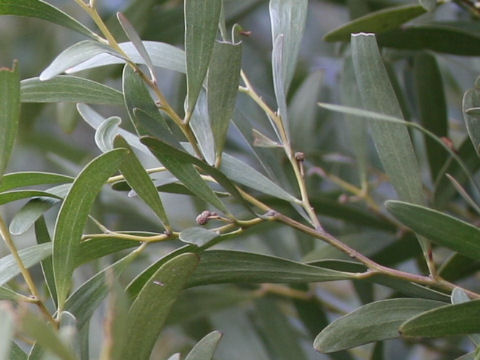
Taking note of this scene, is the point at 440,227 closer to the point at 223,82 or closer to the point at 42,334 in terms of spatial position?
the point at 223,82

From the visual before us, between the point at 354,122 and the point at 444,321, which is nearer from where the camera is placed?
the point at 444,321

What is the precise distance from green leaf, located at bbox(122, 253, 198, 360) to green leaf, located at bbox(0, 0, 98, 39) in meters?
0.15

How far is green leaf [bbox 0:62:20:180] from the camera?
40 centimetres

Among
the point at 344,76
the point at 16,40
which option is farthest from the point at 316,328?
the point at 16,40

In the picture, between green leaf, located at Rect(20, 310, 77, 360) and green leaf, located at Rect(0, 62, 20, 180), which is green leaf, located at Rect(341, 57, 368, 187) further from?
green leaf, located at Rect(20, 310, 77, 360)

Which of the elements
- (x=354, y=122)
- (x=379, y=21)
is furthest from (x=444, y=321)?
(x=354, y=122)

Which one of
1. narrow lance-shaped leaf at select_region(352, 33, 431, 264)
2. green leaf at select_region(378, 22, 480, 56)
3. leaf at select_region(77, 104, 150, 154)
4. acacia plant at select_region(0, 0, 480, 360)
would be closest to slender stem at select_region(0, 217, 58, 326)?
acacia plant at select_region(0, 0, 480, 360)

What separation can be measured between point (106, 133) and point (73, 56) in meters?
0.05

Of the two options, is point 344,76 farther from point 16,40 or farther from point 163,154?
point 16,40

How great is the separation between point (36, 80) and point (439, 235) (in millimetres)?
246

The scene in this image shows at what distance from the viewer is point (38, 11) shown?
0.45 m

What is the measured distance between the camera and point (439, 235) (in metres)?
0.45

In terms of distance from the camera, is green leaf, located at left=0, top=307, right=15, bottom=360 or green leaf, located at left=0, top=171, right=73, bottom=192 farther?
green leaf, located at left=0, top=171, right=73, bottom=192

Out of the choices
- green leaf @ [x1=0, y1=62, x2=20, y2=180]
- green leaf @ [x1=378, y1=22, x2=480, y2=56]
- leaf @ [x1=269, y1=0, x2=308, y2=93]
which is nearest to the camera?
green leaf @ [x1=0, y1=62, x2=20, y2=180]
